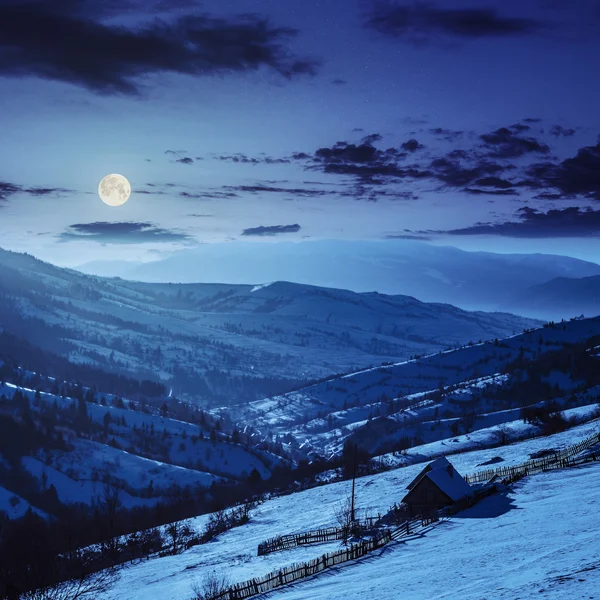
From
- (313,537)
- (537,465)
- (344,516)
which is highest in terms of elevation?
(313,537)

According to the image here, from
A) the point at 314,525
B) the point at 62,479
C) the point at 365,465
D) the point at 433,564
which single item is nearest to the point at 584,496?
the point at 433,564

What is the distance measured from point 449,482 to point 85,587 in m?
44.2

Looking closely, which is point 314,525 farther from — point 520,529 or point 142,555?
point 520,529

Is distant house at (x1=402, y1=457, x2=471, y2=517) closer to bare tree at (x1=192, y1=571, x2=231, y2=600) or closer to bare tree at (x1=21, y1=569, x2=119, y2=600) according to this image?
bare tree at (x1=192, y1=571, x2=231, y2=600)

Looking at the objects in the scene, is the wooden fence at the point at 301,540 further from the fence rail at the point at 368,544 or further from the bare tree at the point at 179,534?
the bare tree at the point at 179,534

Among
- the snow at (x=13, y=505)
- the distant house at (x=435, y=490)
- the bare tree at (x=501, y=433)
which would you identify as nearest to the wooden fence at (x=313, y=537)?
the distant house at (x=435, y=490)

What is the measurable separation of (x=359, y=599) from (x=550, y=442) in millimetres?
76227

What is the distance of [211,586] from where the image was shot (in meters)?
55.7

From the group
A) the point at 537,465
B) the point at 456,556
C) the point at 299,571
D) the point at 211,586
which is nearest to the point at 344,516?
the point at 537,465

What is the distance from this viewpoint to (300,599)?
1716 inches

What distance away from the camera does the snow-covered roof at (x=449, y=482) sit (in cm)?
7125

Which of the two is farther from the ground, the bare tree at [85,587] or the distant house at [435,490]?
the distant house at [435,490]

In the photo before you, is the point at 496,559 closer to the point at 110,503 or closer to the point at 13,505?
the point at 110,503

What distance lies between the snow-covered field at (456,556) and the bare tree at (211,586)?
3.49 feet
